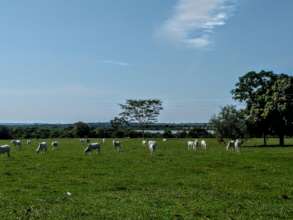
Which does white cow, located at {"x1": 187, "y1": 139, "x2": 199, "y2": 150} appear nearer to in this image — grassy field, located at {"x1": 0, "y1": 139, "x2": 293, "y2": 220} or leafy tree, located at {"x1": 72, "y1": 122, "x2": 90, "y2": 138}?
grassy field, located at {"x1": 0, "y1": 139, "x2": 293, "y2": 220}

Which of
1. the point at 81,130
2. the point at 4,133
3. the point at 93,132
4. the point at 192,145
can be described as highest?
the point at 81,130

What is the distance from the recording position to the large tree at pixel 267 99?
73.0 metres

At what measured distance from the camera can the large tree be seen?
73000 millimetres

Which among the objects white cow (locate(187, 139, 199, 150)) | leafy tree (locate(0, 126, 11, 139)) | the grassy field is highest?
leafy tree (locate(0, 126, 11, 139))

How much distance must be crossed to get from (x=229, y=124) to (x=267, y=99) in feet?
22.6

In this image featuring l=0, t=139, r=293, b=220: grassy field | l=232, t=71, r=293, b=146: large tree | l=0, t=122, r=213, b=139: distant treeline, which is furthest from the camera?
l=0, t=122, r=213, b=139: distant treeline

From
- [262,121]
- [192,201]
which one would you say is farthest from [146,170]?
[262,121]

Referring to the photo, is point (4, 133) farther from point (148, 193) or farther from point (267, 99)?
point (148, 193)

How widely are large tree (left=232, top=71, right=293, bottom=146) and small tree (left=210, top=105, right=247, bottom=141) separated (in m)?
1.53

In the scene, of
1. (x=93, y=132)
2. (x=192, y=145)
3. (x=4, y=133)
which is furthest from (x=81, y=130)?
(x=192, y=145)

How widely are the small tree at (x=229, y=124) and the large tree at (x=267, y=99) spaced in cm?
153

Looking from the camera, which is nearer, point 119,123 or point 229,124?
point 229,124

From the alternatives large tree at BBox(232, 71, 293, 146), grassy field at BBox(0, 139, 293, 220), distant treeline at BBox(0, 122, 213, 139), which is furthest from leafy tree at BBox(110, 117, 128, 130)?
grassy field at BBox(0, 139, 293, 220)

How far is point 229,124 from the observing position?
75.3m
